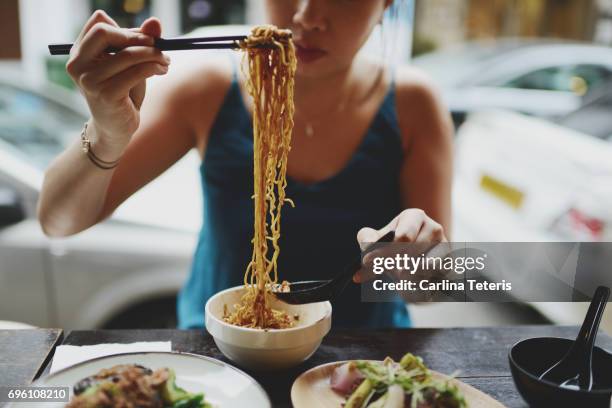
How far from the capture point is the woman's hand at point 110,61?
1.23 meters

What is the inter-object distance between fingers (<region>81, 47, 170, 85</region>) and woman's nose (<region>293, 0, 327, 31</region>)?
0.50 metres

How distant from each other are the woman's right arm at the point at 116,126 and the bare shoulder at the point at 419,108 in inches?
24.9

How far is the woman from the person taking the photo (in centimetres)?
174

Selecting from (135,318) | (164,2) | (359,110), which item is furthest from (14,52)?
(359,110)

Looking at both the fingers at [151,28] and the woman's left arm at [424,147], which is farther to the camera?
the woman's left arm at [424,147]

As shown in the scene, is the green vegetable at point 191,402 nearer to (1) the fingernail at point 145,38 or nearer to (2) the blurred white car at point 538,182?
(1) the fingernail at point 145,38

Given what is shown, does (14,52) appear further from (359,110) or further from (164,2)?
(359,110)

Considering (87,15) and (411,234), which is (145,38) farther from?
(87,15)

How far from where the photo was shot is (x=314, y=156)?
6.40 feet

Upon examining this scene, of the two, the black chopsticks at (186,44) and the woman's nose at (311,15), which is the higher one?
the woman's nose at (311,15)

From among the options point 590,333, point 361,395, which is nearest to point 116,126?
point 361,395

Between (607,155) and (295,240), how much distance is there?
181 cm

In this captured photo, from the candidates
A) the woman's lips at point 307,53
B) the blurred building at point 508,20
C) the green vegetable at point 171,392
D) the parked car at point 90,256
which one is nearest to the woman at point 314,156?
the woman's lips at point 307,53

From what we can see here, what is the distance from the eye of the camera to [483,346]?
155 centimetres
